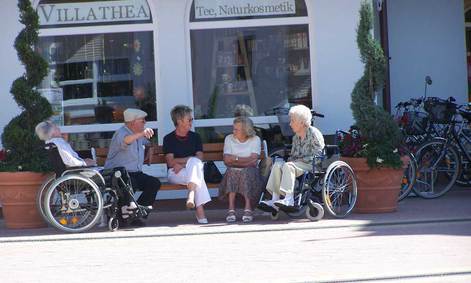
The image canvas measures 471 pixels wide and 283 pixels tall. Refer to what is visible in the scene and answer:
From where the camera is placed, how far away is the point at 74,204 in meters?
9.55

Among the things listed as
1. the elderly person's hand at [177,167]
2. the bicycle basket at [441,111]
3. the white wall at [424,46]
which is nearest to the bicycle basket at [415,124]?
the bicycle basket at [441,111]

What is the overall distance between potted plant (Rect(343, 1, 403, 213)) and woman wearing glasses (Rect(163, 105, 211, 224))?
5.46 ft

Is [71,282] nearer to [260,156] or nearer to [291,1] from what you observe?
[260,156]

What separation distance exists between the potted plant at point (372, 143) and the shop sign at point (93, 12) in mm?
3239

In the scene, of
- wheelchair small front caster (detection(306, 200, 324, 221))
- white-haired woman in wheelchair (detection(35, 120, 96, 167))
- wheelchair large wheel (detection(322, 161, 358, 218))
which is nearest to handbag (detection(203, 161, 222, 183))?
wheelchair small front caster (detection(306, 200, 324, 221))

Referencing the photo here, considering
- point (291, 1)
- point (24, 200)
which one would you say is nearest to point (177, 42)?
point (291, 1)

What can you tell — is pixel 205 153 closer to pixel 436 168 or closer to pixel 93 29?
pixel 93 29

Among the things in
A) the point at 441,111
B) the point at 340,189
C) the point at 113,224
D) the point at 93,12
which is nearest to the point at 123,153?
the point at 113,224

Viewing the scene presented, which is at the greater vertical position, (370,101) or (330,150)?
(370,101)

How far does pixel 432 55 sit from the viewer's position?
13.8m

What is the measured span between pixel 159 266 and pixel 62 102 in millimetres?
4886

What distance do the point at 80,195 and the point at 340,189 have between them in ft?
9.14

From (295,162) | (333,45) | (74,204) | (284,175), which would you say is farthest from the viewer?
(333,45)

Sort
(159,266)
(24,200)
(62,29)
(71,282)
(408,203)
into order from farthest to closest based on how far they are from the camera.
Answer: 1. (62,29)
2. (408,203)
3. (24,200)
4. (159,266)
5. (71,282)
